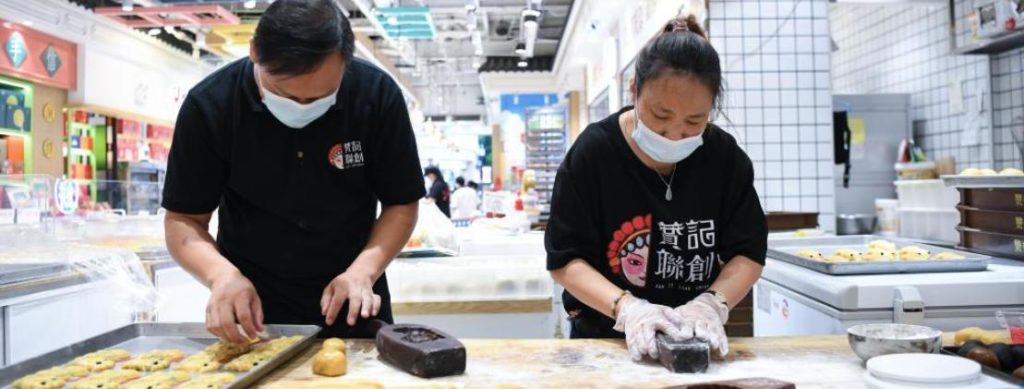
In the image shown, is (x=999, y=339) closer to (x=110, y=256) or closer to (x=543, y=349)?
(x=543, y=349)

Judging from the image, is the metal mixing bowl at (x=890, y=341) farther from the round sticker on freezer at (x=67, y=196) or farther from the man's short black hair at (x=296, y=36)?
the round sticker on freezer at (x=67, y=196)

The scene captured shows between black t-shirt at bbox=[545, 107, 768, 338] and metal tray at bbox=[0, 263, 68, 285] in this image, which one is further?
metal tray at bbox=[0, 263, 68, 285]

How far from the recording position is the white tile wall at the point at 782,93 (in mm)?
4438

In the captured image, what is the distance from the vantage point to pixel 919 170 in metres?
5.32

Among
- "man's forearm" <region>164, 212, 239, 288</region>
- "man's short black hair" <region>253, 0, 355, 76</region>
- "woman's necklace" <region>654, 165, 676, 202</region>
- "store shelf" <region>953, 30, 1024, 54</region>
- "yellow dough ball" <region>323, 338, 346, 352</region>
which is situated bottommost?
"yellow dough ball" <region>323, 338, 346, 352</region>

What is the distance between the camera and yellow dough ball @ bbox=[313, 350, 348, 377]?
4.49 feet

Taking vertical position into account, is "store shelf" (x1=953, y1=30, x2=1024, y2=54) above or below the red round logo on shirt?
above

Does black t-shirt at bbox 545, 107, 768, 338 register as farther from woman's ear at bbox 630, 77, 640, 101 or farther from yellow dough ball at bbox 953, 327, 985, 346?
yellow dough ball at bbox 953, 327, 985, 346

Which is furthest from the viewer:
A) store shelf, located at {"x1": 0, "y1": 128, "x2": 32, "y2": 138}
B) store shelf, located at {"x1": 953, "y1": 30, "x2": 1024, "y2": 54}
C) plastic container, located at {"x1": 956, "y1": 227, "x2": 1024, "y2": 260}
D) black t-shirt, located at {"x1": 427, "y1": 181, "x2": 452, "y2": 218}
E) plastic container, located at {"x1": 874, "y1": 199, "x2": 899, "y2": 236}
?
black t-shirt, located at {"x1": 427, "y1": 181, "x2": 452, "y2": 218}

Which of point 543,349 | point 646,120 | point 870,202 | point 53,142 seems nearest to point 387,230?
point 543,349

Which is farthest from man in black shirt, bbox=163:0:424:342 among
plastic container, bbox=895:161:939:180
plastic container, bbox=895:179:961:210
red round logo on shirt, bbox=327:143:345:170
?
plastic container, bbox=895:161:939:180

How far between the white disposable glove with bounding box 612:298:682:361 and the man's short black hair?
84cm

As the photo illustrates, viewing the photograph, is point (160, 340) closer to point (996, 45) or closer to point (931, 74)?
point (996, 45)

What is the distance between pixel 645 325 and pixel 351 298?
0.64 metres
